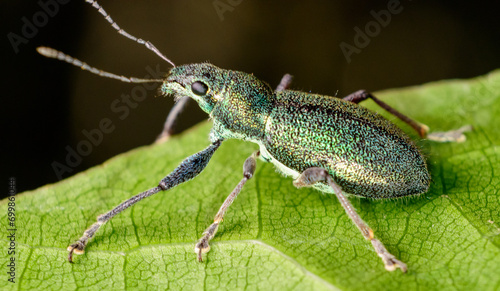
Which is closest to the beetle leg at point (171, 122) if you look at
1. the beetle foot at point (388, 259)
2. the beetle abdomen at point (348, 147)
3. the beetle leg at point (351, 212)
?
the beetle abdomen at point (348, 147)

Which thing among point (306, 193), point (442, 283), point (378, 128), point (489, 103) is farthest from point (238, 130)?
point (489, 103)

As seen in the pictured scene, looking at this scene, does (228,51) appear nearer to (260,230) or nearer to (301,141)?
(301,141)

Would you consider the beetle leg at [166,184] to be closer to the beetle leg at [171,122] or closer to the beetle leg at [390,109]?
the beetle leg at [171,122]

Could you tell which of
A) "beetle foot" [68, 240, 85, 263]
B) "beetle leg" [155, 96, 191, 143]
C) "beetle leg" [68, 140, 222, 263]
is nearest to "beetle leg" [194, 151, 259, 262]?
"beetle leg" [68, 140, 222, 263]

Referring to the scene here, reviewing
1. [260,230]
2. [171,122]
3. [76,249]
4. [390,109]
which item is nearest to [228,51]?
[171,122]

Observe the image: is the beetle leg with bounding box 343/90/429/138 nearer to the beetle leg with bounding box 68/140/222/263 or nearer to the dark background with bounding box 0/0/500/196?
the beetle leg with bounding box 68/140/222/263

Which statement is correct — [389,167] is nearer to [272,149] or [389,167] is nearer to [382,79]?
[272,149]
